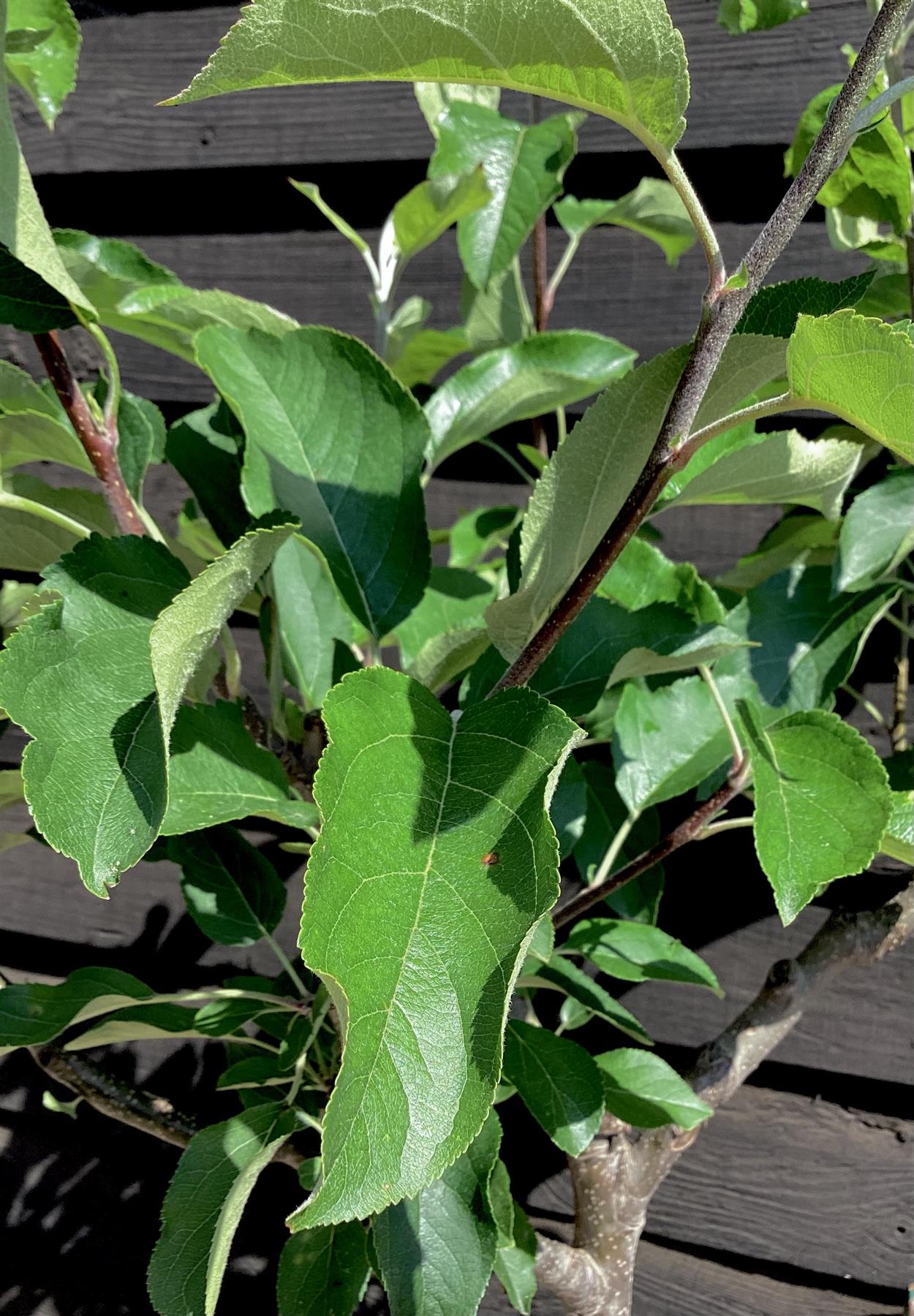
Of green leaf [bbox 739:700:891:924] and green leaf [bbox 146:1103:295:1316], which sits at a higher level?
green leaf [bbox 739:700:891:924]

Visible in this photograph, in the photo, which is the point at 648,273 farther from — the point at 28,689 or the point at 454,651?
the point at 28,689

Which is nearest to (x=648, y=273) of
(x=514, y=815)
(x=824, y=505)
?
(x=824, y=505)

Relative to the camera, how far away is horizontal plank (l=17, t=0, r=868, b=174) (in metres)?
0.78

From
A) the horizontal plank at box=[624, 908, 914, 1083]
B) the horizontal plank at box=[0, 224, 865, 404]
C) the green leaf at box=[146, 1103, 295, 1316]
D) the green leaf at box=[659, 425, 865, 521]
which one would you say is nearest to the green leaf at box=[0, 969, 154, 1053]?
the green leaf at box=[146, 1103, 295, 1316]

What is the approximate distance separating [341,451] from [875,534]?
1.08 ft

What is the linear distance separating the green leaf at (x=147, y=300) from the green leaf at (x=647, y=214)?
318 millimetres

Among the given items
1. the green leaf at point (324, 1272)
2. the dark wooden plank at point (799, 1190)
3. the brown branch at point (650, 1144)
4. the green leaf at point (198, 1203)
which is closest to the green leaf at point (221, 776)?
the green leaf at point (198, 1203)

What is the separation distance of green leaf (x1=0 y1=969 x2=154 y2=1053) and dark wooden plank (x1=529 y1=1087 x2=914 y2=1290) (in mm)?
631

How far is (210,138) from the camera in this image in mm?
950

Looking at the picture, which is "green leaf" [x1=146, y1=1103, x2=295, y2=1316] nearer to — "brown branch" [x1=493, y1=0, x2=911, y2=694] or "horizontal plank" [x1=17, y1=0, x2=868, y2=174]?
→ "brown branch" [x1=493, y1=0, x2=911, y2=694]

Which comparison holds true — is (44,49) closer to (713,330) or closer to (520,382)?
(520,382)

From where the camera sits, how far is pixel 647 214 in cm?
66

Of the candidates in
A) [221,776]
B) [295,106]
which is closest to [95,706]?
[221,776]

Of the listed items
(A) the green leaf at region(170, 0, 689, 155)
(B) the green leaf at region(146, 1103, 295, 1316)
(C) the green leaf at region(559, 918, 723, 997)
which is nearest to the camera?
(A) the green leaf at region(170, 0, 689, 155)
